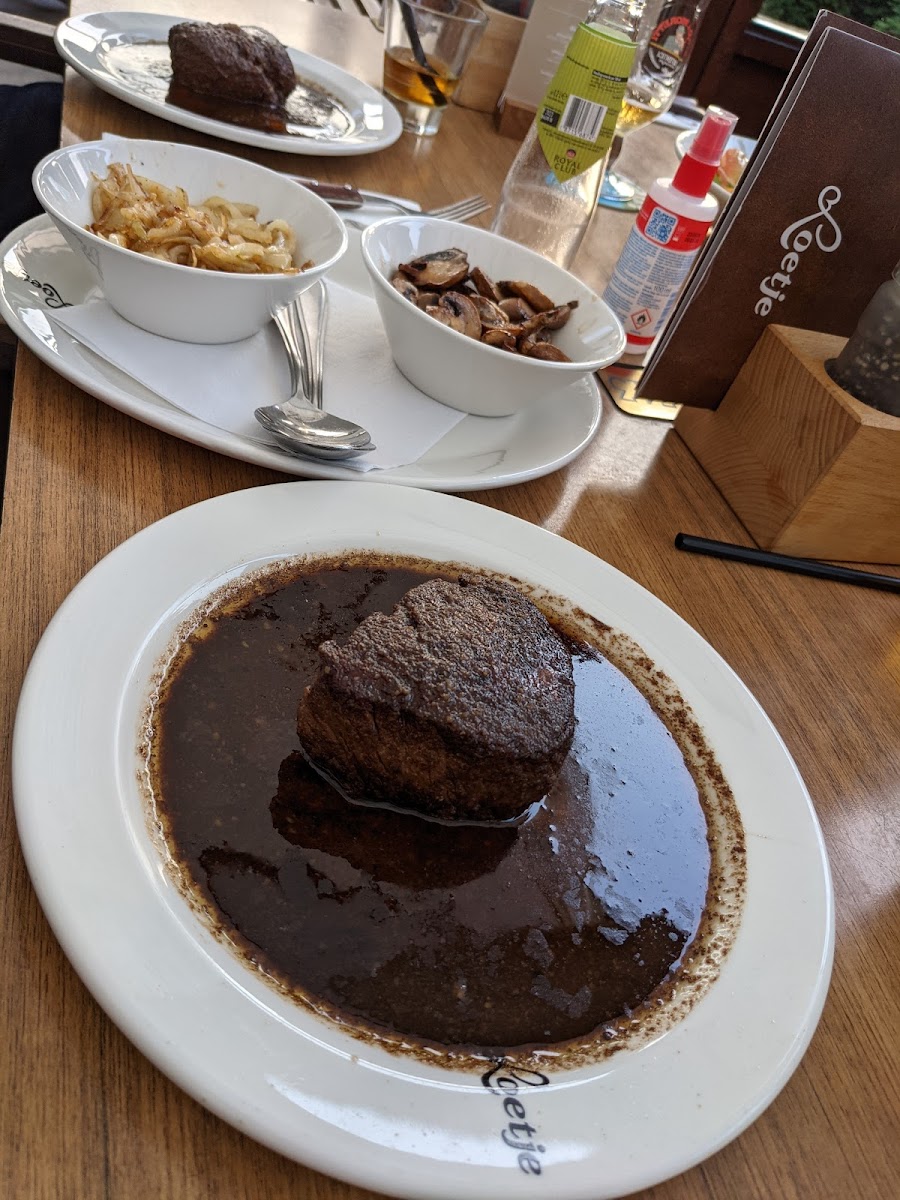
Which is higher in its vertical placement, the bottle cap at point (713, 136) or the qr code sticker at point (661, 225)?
the bottle cap at point (713, 136)

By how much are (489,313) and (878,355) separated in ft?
1.80

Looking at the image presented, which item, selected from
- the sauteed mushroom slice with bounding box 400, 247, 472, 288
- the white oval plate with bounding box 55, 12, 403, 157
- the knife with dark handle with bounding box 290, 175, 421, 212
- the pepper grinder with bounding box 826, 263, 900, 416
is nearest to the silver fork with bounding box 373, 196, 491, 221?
the knife with dark handle with bounding box 290, 175, 421, 212

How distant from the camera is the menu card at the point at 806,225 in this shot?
116cm

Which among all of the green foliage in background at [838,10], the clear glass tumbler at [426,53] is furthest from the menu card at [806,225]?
the green foliage in background at [838,10]

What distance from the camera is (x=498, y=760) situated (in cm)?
78

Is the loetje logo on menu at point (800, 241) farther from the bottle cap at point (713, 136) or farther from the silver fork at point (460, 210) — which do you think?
the silver fork at point (460, 210)

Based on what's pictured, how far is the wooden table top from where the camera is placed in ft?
1.88

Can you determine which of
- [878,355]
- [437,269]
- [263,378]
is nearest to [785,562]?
[878,355]

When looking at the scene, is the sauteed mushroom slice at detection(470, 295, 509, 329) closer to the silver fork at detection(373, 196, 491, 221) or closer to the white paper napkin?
the white paper napkin

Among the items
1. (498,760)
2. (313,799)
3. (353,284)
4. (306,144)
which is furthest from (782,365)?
(306,144)

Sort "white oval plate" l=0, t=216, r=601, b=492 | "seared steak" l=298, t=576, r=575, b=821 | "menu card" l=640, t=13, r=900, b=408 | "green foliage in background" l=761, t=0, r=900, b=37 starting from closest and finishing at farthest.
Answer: "seared steak" l=298, t=576, r=575, b=821
"white oval plate" l=0, t=216, r=601, b=492
"menu card" l=640, t=13, r=900, b=408
"green foliage in background" l=761, t=0, r=900, b=37

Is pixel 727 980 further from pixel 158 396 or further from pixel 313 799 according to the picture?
pixel 158 396

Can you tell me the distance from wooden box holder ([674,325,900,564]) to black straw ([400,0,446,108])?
129 centimetres

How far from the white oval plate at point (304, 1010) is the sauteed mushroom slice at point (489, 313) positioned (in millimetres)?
609
